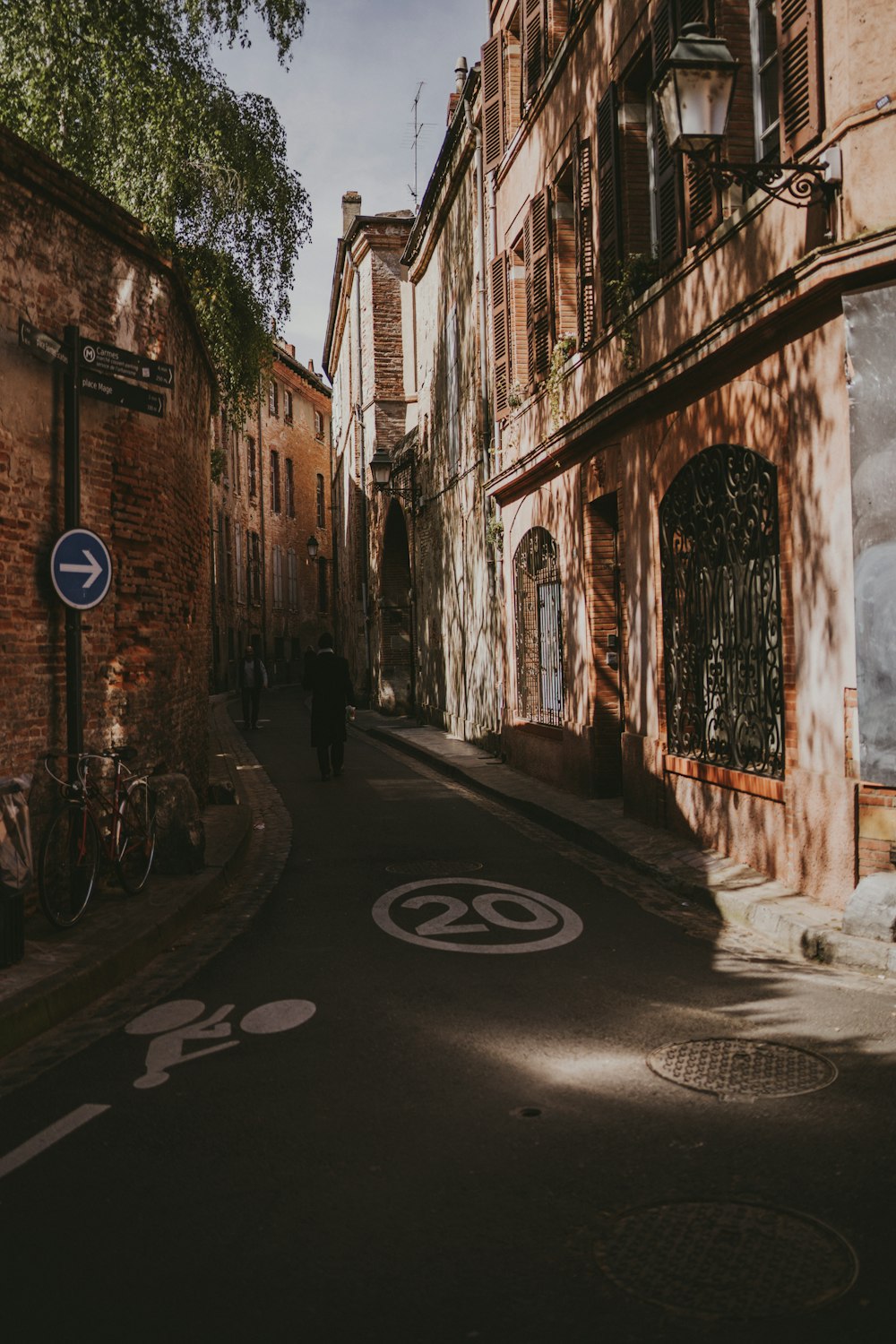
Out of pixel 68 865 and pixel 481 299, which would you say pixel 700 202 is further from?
pixel 481 299

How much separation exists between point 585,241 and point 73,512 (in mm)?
7630

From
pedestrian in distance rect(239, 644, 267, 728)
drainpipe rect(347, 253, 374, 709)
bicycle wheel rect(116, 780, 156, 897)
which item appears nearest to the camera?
bicycle wheel rect(116, 780, 156, 897)

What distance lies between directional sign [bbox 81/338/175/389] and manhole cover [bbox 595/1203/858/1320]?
6.62m

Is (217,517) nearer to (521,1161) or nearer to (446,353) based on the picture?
(446,353)

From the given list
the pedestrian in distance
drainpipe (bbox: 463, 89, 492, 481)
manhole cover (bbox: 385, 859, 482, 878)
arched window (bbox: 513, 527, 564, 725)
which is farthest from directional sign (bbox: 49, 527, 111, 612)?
the pedestrian in distance

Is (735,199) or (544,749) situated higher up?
(735,199)

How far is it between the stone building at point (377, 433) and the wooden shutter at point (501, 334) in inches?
375

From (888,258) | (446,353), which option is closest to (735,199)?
(888,258)

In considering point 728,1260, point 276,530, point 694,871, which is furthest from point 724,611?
point 276,530

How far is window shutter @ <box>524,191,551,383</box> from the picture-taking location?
14961 mm

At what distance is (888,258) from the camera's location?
7055 millimetres

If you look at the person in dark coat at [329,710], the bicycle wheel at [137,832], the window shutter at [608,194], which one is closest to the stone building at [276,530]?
the person in dark coat at [329,710]

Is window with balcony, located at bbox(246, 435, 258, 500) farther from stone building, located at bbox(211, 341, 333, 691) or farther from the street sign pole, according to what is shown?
the street sign pole

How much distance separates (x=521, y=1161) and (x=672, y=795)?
695 centimetres
